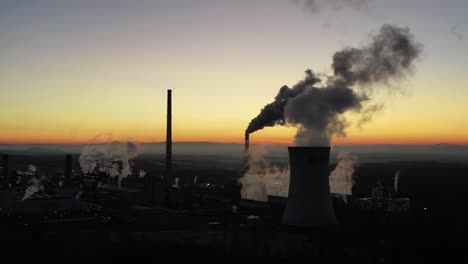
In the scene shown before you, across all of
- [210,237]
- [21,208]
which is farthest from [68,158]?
[210,237]

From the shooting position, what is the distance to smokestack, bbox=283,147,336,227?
83.5ft

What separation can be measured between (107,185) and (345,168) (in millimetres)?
27403

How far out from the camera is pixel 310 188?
25484mm

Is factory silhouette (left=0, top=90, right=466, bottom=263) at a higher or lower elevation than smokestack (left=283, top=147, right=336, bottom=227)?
lower

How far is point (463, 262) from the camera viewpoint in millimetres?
23578

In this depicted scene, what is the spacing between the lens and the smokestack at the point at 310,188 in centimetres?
2544

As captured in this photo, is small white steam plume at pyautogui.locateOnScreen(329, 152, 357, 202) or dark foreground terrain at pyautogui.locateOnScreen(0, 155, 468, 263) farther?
small white steam plume at pyautogui.locateOnScreen(329, 152, 357, 202)

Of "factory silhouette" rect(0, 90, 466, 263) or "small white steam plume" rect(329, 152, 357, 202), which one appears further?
"small white steam plume" rect(329, 152, 357, 202)

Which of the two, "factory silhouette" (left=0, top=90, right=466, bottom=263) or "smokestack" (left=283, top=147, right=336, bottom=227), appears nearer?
"factory silhouette" (left=0, top=90, right=466, bottom=263)

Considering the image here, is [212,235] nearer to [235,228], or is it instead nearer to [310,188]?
[235,228]

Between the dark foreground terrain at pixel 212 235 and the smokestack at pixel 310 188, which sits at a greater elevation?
the smokestack at pixel 310 188

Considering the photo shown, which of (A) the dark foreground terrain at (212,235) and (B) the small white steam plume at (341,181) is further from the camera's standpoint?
(B) the small white steam plume at (341,181)

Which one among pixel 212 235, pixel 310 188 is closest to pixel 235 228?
pixel 212 235

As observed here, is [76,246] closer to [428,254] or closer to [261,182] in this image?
[428,254]
